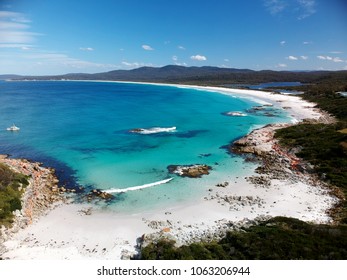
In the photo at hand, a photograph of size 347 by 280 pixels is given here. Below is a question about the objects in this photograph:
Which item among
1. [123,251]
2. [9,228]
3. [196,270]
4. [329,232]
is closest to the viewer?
[196,270]

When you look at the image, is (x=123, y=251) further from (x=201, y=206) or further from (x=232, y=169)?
(x=232, y=169)

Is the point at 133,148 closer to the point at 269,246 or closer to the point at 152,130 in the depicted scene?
the point at 152,130

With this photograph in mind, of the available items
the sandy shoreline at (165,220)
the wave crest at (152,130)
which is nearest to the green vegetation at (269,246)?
the sandy shoreline at (165,220)

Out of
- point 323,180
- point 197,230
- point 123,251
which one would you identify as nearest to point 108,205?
point 123,251

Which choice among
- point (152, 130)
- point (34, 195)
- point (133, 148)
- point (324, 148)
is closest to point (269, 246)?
point (34, 195)

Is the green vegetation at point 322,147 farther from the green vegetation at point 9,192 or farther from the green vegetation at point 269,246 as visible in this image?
the green vegetation at point 9,192
